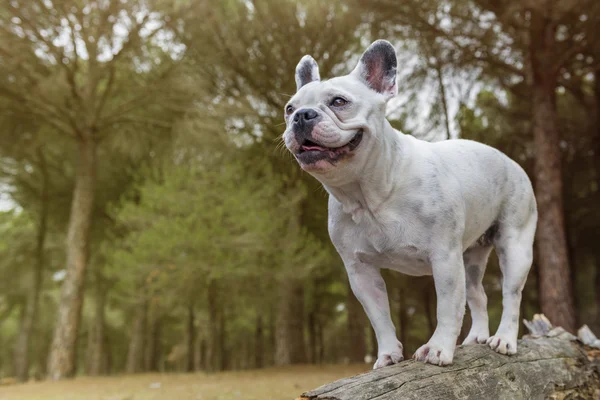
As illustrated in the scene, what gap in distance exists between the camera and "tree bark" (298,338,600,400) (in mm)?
2373

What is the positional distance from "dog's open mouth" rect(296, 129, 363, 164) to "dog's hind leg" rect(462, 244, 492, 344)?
1542mm

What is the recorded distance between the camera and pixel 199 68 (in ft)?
42.5

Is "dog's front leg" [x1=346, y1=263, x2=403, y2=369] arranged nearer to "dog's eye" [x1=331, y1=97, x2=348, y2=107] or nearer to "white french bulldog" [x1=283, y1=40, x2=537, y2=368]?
"white french bulldog" [x1=283, y1=40, x2=537, y2=368]

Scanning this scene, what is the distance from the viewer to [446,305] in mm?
2701

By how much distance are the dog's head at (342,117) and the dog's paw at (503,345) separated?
147cm

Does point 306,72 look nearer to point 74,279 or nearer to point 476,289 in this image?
point 476,289

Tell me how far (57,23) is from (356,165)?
39.3ft

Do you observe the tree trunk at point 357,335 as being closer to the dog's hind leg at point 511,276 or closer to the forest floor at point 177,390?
the forest floor at point 177,390

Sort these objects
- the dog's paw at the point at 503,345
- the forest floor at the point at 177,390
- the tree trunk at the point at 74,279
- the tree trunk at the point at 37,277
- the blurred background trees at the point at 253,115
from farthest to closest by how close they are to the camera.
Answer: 1. the tree trunk at the point at 37,277
2. the tree trunk at the point at 74,279
3. the blurred background trees at the point at 253,115
4. the forest floor at the point at 177,390
5. the dog's paw at the point at 503,345

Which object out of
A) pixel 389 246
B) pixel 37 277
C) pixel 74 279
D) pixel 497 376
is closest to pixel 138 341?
pixel 37 277

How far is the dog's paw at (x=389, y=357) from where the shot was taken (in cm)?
284

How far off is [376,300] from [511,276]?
926mm

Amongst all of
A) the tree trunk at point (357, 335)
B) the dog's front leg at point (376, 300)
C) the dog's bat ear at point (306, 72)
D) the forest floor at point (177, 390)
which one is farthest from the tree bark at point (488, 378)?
the tree trunk at point (357, 335)

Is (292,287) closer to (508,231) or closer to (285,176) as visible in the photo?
(285,176)
